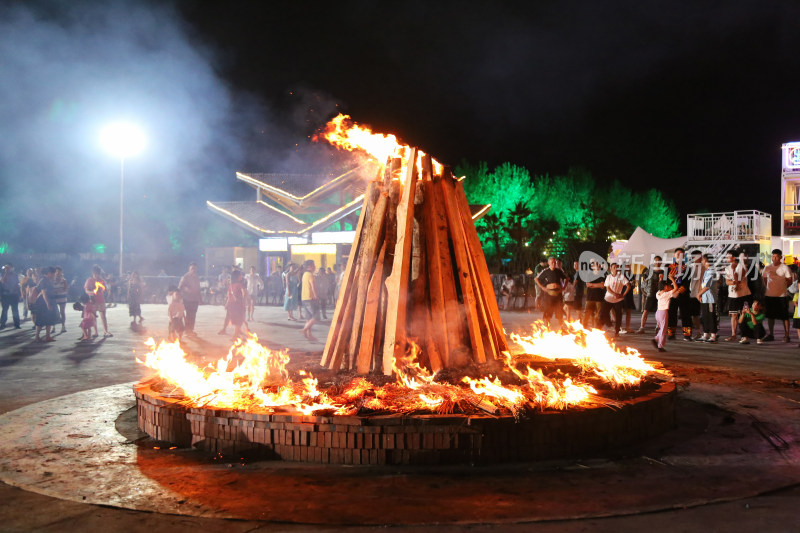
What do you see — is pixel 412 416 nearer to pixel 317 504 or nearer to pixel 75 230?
pixel 317 504

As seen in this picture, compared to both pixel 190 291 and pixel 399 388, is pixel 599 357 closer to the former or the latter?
pixel 399 388

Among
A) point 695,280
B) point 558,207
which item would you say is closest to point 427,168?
point 695,280

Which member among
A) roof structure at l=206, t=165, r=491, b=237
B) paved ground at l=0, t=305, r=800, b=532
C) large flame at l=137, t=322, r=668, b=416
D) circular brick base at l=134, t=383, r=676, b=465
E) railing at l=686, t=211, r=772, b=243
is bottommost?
paved ground at l=0, t=305, r=800, b=532

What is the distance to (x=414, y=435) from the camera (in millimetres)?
4961

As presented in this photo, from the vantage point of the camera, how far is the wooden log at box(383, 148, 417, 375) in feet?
21.9

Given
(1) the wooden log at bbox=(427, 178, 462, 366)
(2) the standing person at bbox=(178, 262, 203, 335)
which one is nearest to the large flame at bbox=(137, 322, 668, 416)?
(1) the wooden log at bbox=(427, 178, 462, 366)

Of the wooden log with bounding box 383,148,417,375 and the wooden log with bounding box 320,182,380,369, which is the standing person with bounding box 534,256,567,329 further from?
the wooden log with bounding box 383,148,417,375

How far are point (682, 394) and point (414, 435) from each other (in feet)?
15.2

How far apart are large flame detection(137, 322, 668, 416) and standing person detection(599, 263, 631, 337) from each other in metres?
6.32

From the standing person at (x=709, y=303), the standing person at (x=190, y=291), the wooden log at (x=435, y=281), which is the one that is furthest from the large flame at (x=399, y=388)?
the standing person at (x=709, y=303)

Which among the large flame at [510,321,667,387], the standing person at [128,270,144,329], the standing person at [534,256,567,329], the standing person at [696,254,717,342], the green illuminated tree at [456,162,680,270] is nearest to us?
the large flame at [510,321,667,387]

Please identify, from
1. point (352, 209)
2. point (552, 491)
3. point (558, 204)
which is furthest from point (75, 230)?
point (552, 491)

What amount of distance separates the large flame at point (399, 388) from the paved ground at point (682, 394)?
950 mm

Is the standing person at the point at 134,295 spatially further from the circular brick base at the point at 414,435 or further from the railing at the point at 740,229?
the railing at the point at 740,229
